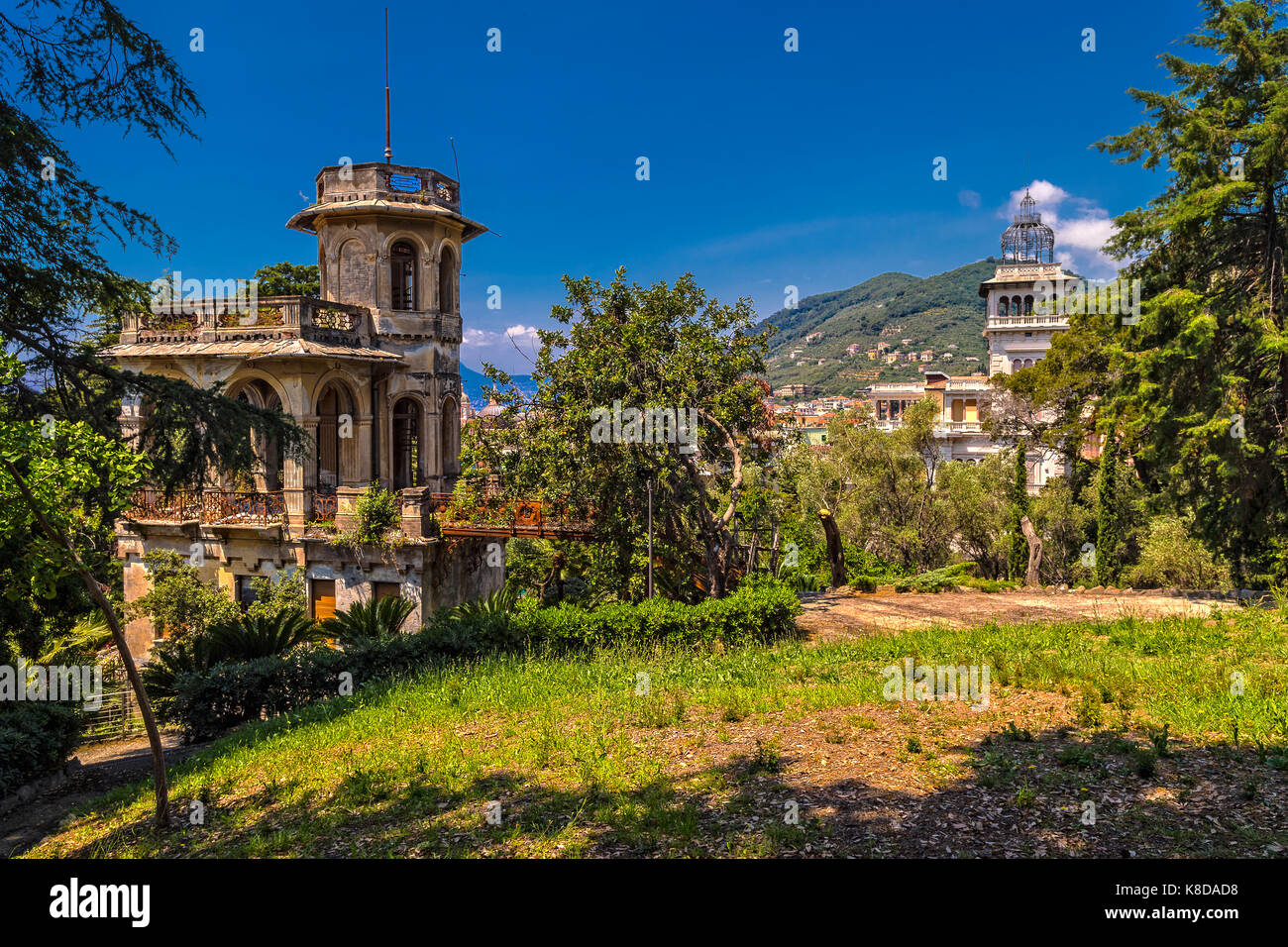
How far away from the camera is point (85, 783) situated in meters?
11.4

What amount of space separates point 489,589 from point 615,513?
834 centimetres

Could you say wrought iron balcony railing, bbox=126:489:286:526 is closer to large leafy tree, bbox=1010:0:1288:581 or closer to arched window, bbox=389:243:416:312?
arched window, bbox=389:243:416:312

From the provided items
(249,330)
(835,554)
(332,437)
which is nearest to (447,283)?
(249,330)

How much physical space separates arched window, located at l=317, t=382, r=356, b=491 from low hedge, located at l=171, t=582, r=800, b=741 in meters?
9.94

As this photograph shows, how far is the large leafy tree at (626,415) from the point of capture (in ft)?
52.8

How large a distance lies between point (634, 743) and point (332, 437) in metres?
17.9

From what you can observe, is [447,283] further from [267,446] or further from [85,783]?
[85,783]

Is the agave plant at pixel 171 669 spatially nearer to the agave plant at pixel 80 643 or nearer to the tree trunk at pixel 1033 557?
the agave plant at pixel 80 643

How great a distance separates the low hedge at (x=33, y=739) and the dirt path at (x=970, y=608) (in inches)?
472

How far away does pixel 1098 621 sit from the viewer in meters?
13.3

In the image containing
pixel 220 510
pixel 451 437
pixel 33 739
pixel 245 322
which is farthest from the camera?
pixel 451 437

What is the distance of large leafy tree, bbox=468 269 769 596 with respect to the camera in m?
16.1
